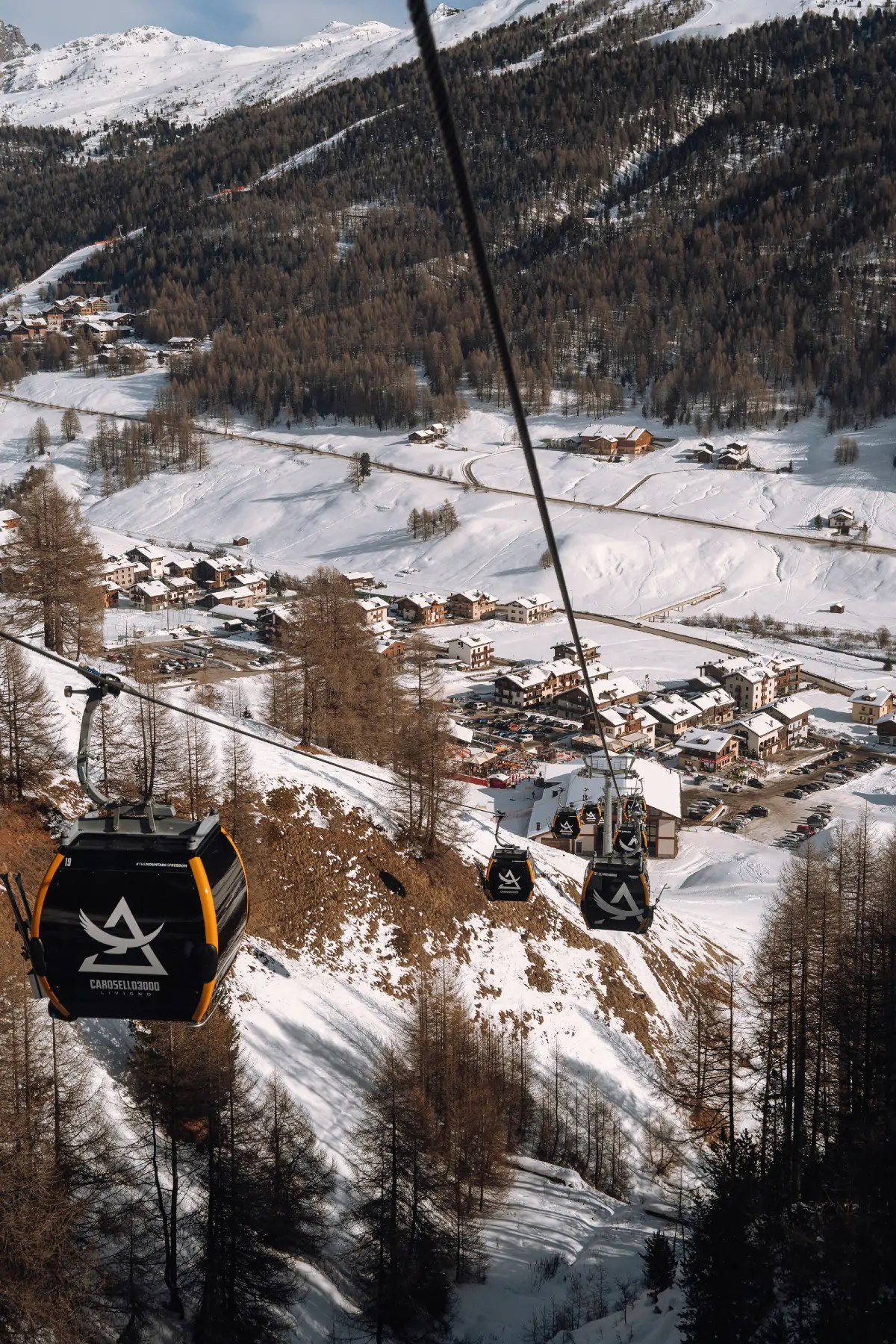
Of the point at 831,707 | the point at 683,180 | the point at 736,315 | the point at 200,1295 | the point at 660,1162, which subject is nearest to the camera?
the point at 200,1295

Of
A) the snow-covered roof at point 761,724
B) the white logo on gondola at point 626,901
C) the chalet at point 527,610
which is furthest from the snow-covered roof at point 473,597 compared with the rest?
the white logo on gondola at point 626,901

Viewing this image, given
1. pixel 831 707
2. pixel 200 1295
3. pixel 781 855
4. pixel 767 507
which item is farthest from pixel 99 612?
pixel 767 507

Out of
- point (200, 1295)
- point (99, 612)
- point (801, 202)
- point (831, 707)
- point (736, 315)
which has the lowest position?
point (831, 707)

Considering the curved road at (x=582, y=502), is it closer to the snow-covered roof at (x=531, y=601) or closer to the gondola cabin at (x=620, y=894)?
the snow-covered roof at (x=531, y=601)

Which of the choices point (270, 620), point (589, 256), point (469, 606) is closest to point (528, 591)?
point (469, 606)

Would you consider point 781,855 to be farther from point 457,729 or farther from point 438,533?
point 438,533

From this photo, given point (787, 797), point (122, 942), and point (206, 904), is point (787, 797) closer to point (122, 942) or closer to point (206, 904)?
point (206, 904)
